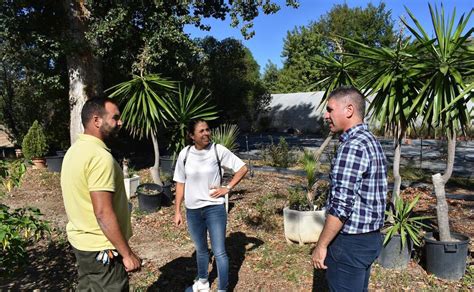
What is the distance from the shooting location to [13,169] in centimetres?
278

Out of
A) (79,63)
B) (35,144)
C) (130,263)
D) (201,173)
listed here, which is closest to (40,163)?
(35,144)

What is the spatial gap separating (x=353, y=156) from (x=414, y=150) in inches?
578

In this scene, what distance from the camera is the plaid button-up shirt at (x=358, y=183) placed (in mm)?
2258

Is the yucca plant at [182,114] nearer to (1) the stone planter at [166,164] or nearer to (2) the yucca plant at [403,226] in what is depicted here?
(1) the stone planter at [166,164]

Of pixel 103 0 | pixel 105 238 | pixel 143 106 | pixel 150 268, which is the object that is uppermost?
pixel 103 0

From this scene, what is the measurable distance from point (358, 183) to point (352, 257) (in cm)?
45

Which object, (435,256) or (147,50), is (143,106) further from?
(435,256)

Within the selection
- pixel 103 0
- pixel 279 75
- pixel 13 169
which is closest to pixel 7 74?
pixel 103 0

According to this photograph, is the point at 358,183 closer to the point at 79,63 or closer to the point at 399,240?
the point at 399,240

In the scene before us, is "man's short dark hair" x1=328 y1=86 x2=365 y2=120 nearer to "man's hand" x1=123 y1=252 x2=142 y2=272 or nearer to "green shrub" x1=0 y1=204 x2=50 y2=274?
"man's hand" x1=123 y1=252 x2=142 y2=272

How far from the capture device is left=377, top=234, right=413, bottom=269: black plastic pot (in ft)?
14.2

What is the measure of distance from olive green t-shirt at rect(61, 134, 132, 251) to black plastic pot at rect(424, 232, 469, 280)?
3254 millimetres

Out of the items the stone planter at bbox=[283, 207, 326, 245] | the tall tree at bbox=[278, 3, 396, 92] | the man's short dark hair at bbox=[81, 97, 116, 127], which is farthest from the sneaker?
the tall tree at bbox=[278, 3, 396, 92]

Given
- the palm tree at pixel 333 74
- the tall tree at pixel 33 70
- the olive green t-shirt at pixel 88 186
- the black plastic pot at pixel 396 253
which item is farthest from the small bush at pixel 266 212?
the tall tree at pixel 33 70
